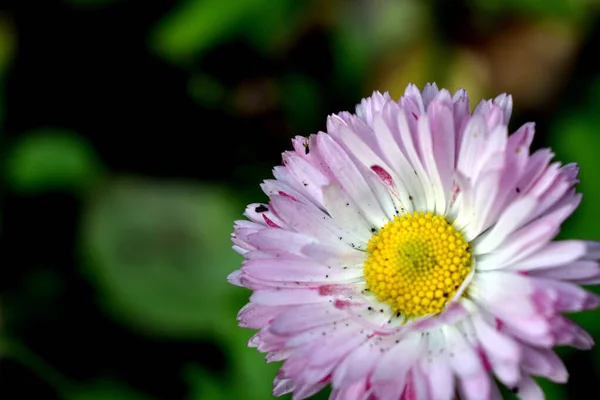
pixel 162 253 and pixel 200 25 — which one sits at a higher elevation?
pixel 200 25

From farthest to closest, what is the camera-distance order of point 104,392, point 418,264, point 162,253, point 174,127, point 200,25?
1. point 174,127
2. point 200,25
3. point 162,253
4. point 104,392
5. point 418,264

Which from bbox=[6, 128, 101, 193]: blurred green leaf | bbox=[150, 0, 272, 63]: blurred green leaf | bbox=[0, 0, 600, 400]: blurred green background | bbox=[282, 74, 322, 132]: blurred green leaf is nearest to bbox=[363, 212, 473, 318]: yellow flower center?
bbox=[0, 0, 600, 400]: blurred green background

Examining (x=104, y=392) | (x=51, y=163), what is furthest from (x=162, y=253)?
(x=51, y=163)

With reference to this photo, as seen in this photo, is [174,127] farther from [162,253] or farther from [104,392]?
[104,392]

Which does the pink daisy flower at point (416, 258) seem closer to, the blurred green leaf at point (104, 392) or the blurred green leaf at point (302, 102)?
the blurred green leaf at point (104, 392)

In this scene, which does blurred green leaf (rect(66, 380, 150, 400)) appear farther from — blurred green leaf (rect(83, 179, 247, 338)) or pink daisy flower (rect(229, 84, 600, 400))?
pink daisy flower (rect(229, 84, 600, 400))

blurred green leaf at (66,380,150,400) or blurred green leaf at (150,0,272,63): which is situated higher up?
blurred green leaf at (150,0,272,63)
